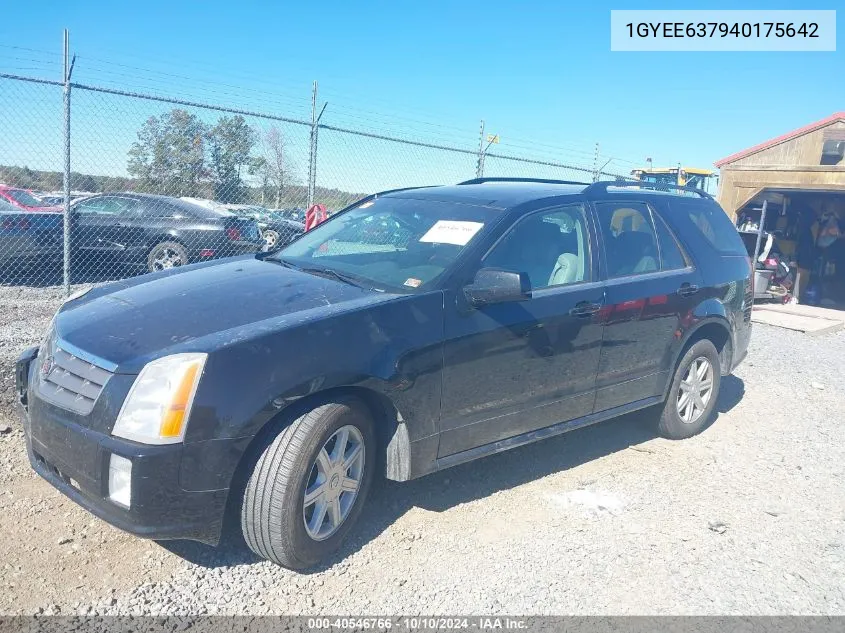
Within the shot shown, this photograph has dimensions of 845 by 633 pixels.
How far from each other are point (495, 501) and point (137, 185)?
7172 millimetres

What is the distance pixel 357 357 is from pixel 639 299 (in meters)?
2.21

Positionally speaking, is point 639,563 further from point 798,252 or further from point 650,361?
point 798,252

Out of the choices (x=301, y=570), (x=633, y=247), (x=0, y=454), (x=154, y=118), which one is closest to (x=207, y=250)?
(x=154, y=118)

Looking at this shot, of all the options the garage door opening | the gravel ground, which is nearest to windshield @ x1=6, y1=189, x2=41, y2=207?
the gravel ground

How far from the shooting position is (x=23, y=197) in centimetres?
1055

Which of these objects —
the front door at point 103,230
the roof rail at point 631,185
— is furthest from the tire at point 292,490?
the front door at point 103,230

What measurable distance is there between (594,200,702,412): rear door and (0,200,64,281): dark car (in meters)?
8.11

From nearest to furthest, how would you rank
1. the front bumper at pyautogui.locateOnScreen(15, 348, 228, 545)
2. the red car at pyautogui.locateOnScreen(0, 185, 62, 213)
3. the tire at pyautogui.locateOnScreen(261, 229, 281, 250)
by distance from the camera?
1. the front bumper at pyautogui.locateOnScreen(15, 348, 228, 545)
2. the red car at pyautogui.locateOnScreen(0, 185, 62, 213)
3. the tire at pyautogui.locateOnScreen(261, 229, 281, 250)

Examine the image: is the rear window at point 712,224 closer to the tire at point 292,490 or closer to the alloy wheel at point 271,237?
the tire at point 292,490

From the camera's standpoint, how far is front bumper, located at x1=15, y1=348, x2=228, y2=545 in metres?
2.62

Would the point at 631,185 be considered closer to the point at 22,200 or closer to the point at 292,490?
the point at 292,490

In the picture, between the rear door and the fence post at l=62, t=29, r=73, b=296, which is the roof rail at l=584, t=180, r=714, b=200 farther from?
the fence post at l=62, t=29, r=73, b=296

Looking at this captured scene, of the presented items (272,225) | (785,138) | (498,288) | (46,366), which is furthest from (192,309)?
(785,138)

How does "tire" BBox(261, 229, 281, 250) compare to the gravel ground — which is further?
"tire" BBox(261, 229, 281, 250)
